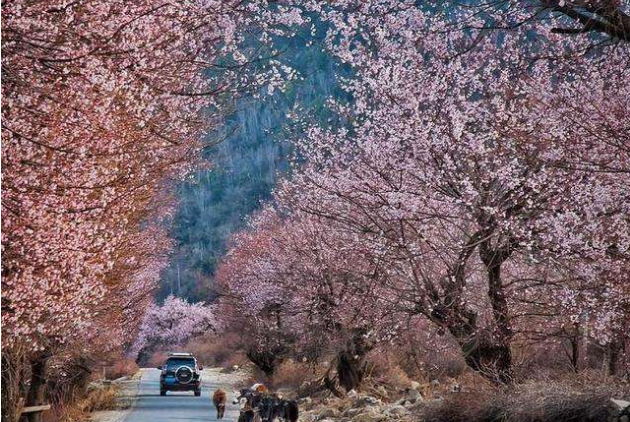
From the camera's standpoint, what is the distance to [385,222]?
19.2 meters

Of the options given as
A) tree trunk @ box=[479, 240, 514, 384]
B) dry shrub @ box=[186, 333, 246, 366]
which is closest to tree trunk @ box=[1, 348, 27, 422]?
tree trunk @ box=[479, 240, 514, 384]

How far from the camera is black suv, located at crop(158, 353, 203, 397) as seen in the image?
164 feet

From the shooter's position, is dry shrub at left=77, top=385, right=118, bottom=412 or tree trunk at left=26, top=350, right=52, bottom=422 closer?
tree trunk at left=26, top=350, right=52, bottom=422

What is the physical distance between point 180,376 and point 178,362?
1.34 m

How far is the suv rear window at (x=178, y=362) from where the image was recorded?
5081 cm

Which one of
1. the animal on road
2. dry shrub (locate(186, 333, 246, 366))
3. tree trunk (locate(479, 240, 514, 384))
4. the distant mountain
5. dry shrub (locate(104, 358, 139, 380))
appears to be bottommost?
the animal on road

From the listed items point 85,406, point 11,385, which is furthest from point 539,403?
point 85,406

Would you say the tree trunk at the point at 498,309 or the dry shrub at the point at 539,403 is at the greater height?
the tree trunk at the point at 498,309

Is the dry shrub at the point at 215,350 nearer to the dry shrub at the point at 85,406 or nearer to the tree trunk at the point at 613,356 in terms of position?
the dry shrub at the point at 85,406

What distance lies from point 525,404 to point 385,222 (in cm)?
498

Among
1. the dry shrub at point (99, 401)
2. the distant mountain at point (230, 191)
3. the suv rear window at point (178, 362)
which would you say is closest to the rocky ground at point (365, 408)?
the dry shrub at point (99, 401)

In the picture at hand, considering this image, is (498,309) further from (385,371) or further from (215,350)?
(215,350)

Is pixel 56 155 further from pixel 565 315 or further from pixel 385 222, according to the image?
pixel 565 315

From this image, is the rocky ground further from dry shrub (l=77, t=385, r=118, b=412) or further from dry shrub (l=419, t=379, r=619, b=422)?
dry shrub (l=77, t=385, r=118, b=412)
